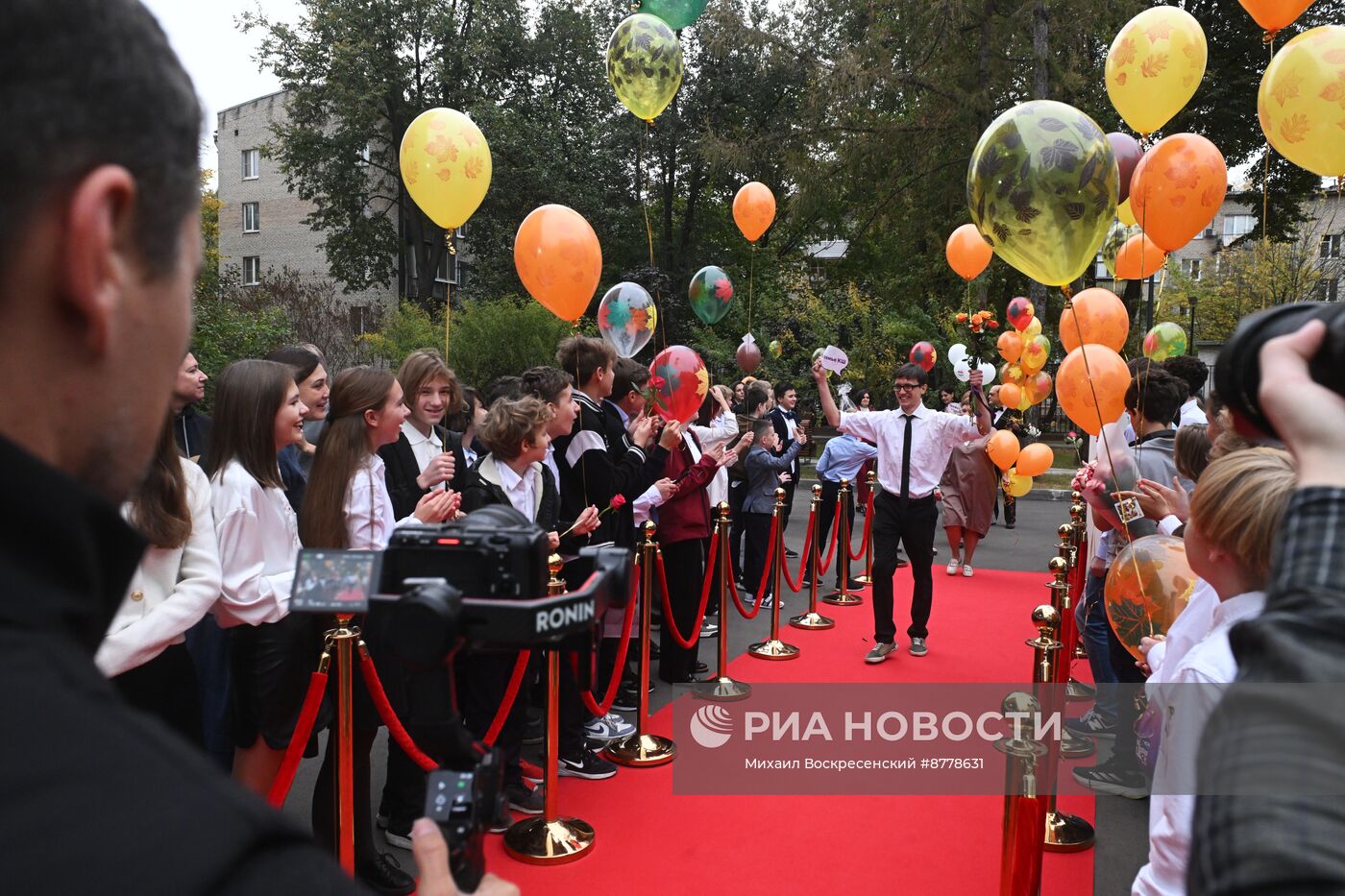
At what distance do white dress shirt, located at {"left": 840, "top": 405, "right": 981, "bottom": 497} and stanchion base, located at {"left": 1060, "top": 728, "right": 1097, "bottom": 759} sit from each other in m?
1.99

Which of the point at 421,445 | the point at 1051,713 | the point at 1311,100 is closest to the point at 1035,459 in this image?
the point at 1311,100

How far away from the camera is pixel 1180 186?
185 inches

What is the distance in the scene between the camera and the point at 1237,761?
29.9 inches

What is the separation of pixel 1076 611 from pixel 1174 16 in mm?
3405

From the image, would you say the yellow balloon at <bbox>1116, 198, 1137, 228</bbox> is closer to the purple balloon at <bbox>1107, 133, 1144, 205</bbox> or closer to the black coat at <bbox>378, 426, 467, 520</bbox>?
the purple balloon at <bbox>1107, 133, 1144, 205</bbox>

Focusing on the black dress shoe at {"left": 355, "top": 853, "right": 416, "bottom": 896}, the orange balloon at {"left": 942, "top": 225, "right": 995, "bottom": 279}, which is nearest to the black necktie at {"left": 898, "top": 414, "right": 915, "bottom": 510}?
the orange balloon at {"left": 942, "top": 225, "right": 995, "bottom": 279}

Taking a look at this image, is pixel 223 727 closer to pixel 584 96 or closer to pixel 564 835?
pixel 564 835

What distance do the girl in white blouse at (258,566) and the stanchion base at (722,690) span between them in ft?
9.95

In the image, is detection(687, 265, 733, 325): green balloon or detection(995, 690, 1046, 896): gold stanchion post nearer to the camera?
detection(995, 690, 1046, 896): gold stanchion post

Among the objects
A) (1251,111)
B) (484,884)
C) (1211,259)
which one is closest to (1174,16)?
(484,884)

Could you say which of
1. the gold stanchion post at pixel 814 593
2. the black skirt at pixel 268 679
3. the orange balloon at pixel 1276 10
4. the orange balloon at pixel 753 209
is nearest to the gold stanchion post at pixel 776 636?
the gold stanchion post at pixel 814 593

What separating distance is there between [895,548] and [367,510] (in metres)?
4.25

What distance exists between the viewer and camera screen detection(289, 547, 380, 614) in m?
1.21

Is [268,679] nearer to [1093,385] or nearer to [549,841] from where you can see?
[549,841]
